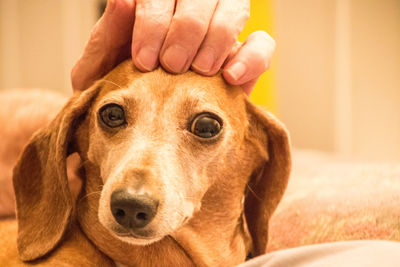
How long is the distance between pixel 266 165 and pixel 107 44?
58 centimetres

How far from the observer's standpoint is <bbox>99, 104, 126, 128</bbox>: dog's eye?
1107 mm

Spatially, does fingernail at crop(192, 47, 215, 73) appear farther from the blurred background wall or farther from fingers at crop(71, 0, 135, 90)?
the blurred background wall

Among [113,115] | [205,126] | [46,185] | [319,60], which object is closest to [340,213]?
[205,126]

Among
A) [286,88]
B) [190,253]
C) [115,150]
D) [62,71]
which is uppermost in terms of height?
[115,150]

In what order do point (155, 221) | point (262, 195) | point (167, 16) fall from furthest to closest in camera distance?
point (262, 195) < point (167, 16) < point (155, 221)

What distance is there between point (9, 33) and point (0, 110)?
11.2 ft

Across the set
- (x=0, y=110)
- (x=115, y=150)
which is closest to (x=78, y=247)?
(x=115, y=150)

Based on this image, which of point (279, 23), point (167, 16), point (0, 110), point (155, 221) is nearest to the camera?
point (155, 221)

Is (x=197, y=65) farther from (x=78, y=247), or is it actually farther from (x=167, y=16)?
(x=78, y=247)

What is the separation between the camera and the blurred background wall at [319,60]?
4516 mm

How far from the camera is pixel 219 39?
1.09 m

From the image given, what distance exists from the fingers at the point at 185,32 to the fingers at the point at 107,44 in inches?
6.9

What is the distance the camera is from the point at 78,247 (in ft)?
3.63

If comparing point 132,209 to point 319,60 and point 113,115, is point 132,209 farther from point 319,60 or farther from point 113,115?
point 319,60
